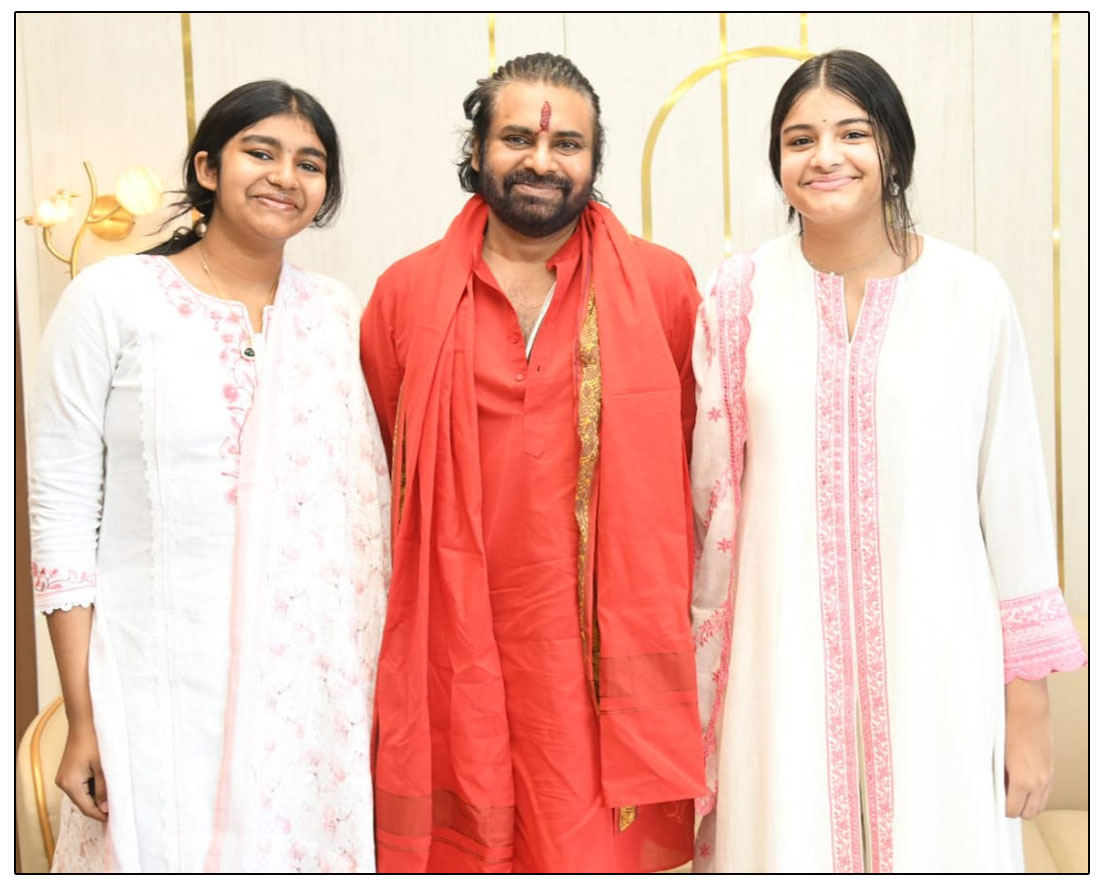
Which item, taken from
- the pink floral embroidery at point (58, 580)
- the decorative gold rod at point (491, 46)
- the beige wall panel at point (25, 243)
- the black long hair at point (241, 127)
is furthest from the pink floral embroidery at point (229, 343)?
the decorative gold rod at point (491, 46)

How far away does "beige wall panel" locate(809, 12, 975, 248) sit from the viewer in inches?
108

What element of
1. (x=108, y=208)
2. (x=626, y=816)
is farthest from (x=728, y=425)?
(x=108, y=208)

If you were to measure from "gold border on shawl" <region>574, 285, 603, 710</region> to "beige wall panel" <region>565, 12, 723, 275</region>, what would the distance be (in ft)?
3.34

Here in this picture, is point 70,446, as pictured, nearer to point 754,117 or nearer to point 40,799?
point 40,799

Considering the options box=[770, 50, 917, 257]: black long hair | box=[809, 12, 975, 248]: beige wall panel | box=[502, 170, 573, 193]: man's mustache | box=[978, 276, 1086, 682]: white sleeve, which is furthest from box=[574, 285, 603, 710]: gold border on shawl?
box=[809, 12, 975, 248]: beige wall panel

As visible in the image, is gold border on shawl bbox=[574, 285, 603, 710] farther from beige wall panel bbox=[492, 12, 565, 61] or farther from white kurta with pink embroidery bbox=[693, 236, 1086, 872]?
beige wall panel bbox=[492, 12, 565, 61]

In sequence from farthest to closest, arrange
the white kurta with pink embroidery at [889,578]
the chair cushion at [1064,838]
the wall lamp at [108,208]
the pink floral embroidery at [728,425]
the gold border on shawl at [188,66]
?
the gold border on shawl at [188,66] < the wall lamp at [108,208] < the chair cushion at [1064,838] < the pink floral embroidery at [728,425] < the white kurta with pink embroidery at [889,578]

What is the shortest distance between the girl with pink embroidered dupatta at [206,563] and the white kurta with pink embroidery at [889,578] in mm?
753

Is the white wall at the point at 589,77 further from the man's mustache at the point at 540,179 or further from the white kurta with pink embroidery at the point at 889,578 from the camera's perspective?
the white kurta with pink embroidery at the point at 889,578

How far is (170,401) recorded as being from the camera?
179 centimetres

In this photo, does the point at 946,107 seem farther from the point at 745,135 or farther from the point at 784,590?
the point at 784,590

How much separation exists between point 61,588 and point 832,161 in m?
1.52

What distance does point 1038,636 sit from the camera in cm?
179

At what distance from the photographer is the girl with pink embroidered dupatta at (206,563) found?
178 centimetres
